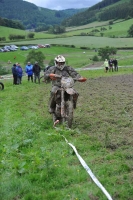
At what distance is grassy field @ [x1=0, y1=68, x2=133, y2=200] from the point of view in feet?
22.0

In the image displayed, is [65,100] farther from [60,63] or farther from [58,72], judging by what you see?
[60,63]

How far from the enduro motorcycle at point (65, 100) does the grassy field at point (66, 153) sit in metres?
0.39

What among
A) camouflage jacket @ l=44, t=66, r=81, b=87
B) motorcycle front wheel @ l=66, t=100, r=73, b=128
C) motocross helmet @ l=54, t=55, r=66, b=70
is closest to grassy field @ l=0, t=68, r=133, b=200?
motorcycle front wheel @ l=66, t=100, r=73, b=128

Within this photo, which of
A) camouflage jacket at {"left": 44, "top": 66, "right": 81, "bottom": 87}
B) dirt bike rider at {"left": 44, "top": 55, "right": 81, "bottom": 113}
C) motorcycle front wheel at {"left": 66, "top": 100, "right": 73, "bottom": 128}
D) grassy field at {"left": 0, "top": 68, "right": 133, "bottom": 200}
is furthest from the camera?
camouflage jacket at {"left": 44, "top": 66, "right": 81, "bottom": 87}

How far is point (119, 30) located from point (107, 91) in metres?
145

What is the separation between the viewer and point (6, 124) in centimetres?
1293

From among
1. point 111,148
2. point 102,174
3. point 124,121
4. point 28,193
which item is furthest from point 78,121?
point 28,193

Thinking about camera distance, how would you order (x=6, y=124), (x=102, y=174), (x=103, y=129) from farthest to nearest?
(x=6, y=124) → (x=103, y=129) → (x=102, y=174)

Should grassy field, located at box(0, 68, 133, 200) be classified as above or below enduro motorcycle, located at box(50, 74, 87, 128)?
below

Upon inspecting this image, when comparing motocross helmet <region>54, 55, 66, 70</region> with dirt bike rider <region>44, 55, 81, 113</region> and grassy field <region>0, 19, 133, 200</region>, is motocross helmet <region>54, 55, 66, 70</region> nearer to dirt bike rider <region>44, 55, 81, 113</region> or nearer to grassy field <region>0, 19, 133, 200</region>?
dirt bike rider <region>44, 55, 81, 113</region>

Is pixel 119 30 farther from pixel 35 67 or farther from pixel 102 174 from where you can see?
pixel 102 174

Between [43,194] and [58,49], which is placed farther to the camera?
[58,49]

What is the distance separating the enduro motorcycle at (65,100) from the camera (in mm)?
11703

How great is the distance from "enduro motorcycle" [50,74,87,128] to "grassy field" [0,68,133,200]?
385mm
